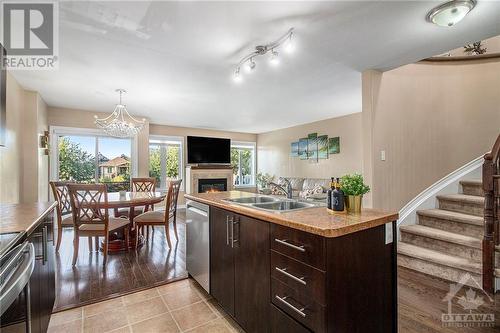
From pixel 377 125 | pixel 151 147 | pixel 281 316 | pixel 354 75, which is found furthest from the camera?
pixel 151 147

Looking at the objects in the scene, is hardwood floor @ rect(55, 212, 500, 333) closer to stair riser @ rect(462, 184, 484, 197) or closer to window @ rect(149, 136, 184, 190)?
stair riser @ rect(462, 184, 484, 197)

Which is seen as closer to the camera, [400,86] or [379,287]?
[379,287]

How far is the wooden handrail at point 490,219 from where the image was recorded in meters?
2.09

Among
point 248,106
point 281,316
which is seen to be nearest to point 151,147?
point 248,106

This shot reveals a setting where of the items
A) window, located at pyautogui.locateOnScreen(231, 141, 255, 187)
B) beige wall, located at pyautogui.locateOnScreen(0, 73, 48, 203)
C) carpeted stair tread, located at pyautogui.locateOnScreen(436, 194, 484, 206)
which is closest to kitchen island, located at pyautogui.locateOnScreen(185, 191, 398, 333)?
carpeted stair tread, located at pyautogui.locateOnScreen(436, 194, 484, 206)

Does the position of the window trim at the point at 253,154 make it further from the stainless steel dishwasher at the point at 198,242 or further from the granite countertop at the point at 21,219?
the granite countertop at the point at 21,219

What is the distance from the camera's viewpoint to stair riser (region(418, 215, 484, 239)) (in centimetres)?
253

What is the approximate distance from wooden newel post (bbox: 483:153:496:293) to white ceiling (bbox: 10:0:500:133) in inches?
50.2

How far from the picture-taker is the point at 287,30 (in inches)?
80.4

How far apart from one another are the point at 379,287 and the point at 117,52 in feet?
9.98

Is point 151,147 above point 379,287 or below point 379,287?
above

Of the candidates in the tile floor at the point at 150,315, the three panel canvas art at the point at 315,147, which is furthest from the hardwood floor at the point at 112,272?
the three panel canvas art at the point at 315,147

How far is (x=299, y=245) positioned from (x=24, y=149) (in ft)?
15.0

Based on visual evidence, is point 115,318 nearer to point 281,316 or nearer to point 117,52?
point 281,316
